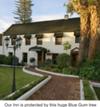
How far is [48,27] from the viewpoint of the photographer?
1238 inches

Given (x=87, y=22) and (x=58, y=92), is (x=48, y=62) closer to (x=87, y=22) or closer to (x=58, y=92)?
(x=87, y=22)

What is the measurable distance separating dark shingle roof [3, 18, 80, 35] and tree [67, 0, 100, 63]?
205 inches

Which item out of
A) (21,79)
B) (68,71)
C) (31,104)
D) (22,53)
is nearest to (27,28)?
(22,53)

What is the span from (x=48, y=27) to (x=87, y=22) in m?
8.66

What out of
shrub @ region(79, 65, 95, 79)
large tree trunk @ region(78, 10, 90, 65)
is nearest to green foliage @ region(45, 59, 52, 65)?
large tree trunk @ region(78, 10, 90, 65)

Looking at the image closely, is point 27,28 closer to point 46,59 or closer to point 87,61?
point 46,59

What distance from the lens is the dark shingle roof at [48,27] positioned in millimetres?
29406

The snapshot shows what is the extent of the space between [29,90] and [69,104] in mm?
5377

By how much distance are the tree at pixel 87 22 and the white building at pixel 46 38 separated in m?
5.02

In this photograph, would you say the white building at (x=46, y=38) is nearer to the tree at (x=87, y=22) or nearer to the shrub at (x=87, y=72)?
the tree at (x=87, y=22)

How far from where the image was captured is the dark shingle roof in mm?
29406

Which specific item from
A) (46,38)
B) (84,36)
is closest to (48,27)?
(46,38)

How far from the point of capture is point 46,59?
31266 millimetres

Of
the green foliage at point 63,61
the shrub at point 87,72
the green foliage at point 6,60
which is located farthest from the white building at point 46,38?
the shrub at point 87,72
